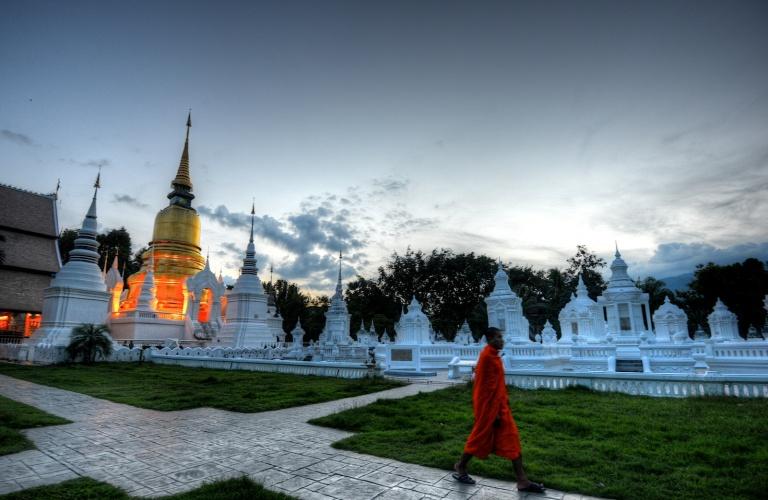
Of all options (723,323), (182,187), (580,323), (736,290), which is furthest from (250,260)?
(736,290)

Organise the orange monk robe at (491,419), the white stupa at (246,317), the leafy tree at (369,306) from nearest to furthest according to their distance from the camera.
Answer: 1. the orange monk robe at (491,419)
2. the white stupa at (246,317)
3. the leafy tree at (369,306)

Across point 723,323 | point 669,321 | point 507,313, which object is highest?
point 507,313

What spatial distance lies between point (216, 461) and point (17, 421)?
4665 mm

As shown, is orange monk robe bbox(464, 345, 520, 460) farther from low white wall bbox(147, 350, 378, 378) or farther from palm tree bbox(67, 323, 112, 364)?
palm tree bbox(67, 323, 112, 364)

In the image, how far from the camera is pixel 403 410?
825cm

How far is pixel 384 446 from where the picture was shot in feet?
19.0

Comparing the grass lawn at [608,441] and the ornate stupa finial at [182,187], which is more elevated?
the ornate stupa finial at [182,187]

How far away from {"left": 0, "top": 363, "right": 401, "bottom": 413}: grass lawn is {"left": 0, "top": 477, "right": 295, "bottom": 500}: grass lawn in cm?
→ 455

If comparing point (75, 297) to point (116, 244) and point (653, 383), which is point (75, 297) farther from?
point (116, 244)

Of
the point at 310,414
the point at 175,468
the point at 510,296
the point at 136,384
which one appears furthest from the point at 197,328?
the point at 175,468

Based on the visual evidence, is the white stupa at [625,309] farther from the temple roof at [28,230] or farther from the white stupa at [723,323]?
the temple roof at [28,230]

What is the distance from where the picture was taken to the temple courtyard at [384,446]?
4.38 m

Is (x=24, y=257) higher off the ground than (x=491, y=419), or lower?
higher

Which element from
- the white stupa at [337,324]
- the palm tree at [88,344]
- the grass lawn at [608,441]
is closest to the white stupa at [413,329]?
the white stupa at [337,324]
